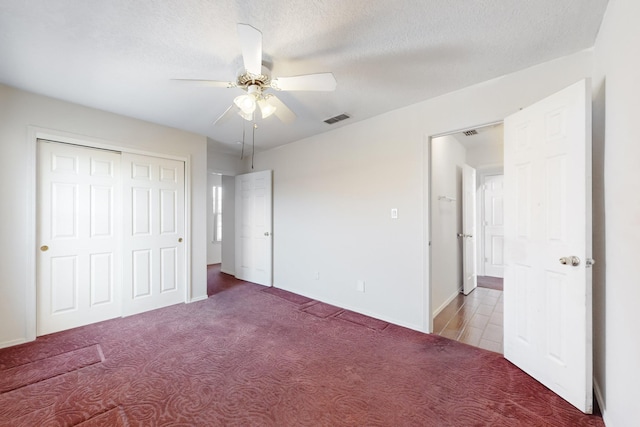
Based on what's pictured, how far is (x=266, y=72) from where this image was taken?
6.52ft

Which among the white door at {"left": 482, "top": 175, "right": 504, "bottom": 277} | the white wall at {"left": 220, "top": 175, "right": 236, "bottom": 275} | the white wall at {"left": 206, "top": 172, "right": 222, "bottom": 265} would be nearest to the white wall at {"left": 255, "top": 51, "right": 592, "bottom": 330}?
the white wall at {"left": 220, "top": 175, "right": 236, "bottom": 275}

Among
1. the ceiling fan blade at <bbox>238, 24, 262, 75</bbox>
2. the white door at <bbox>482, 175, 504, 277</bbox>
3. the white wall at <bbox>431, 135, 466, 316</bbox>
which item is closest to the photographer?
the ceiling fan blade at <bbox>238, 24, 262, 75</bbox>

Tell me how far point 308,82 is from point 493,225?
5.32 m

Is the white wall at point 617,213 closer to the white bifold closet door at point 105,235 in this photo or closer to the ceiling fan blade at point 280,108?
the ceiling fan blade at point 280,108

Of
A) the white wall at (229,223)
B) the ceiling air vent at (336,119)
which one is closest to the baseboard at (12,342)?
the white wall at (229,223)

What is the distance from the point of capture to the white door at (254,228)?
4.63 metres

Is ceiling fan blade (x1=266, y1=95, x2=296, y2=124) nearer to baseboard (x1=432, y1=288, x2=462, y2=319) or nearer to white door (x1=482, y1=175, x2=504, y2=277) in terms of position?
baseboard (x1=432, y1=288, x2=462, y2=319)

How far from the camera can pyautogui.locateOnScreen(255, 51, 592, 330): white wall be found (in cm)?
238

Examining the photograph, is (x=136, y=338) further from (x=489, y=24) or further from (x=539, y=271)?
(x=489, y=24)

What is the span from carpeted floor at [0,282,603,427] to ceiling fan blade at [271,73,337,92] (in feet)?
7.29

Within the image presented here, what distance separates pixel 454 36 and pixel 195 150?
353cm

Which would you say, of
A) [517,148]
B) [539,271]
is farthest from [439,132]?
[539,271]

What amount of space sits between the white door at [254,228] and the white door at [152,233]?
1323 millimetres

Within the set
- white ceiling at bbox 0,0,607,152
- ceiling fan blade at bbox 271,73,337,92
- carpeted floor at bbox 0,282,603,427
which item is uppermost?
white ceiling at bbox 0,0,607,152
